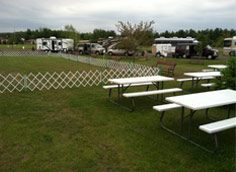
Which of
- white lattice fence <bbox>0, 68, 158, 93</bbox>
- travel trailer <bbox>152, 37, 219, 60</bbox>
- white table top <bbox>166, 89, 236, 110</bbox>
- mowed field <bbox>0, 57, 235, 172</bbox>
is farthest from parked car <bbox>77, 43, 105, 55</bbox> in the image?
white table top <bbox>166, 89, 236, 110</bbox>

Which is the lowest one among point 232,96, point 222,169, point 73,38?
point 222,169

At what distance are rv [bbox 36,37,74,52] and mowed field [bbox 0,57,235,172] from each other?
25908mm

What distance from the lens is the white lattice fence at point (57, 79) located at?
7.25m

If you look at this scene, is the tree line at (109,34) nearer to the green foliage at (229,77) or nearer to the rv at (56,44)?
the rv at (56,44)

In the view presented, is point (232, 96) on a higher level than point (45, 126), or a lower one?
higher

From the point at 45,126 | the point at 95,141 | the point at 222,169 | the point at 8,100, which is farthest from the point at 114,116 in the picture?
the point at 8,100

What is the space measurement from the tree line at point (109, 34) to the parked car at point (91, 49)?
3.32 meters

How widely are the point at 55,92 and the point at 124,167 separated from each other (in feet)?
16.2

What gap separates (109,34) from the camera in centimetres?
6369

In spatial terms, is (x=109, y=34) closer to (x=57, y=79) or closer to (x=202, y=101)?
(x=57, y=79)

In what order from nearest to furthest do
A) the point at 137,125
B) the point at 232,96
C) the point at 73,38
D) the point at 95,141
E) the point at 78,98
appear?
1. the point at 95,141
2. the point at 232,96
3. the point at 137,125
4. the point at 78,98
5. the point at 73,38

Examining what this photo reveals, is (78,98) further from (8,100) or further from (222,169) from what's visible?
(222,169)

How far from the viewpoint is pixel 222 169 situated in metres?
2.69

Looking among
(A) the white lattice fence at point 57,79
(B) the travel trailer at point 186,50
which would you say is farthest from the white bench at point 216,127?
(B) the travel trailer at point 186,50
